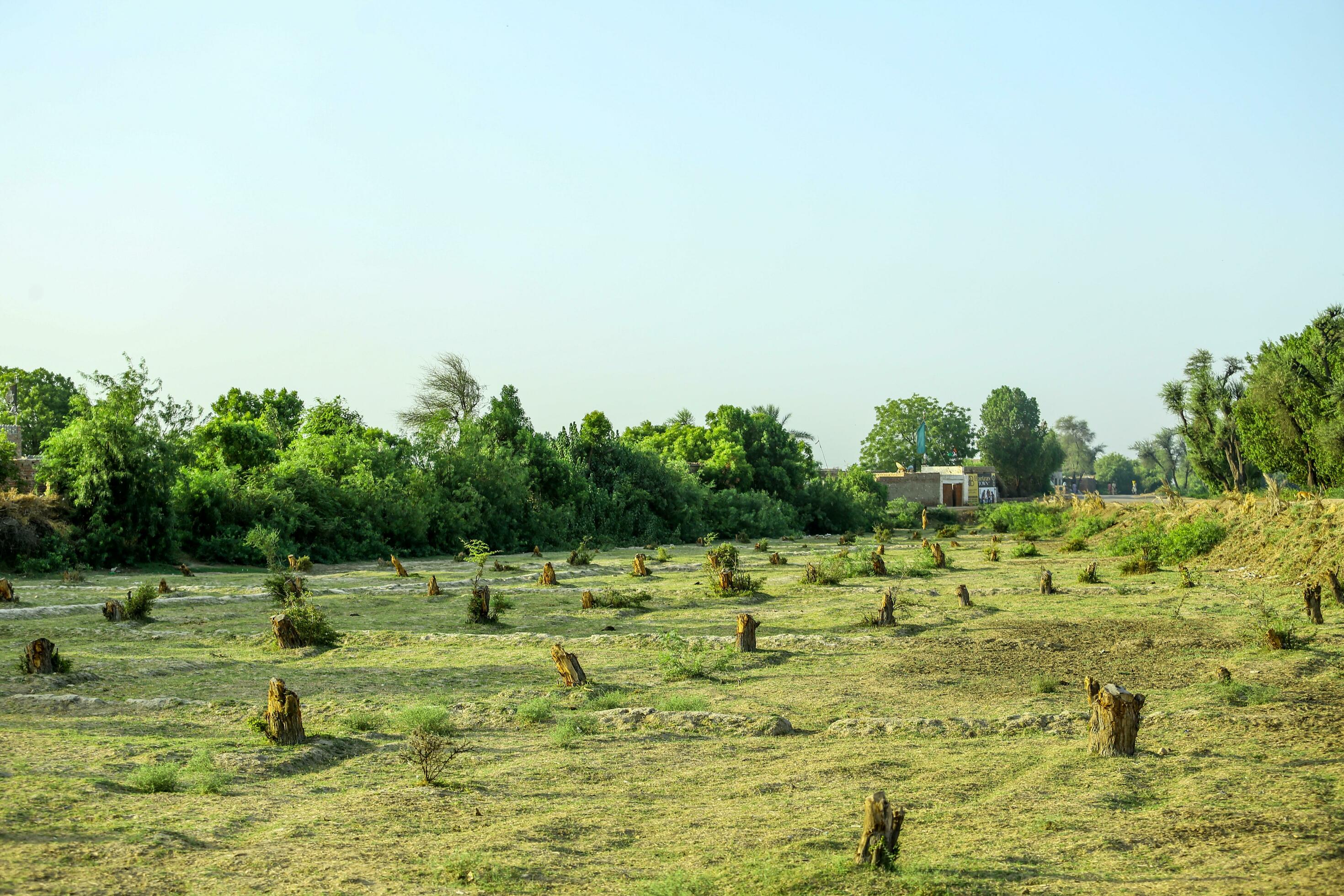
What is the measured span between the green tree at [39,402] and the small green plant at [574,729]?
46460 millimetres

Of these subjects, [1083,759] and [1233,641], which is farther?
[1233,641]

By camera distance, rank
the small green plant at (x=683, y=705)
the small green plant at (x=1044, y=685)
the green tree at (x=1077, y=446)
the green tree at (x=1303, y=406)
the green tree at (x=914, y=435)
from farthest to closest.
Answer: the green tree at (x=1077, y=446) < the green tree at (x=914, y=435) < the green tree at (x=1303, y=406) < the small green plant at (x=1044, y=685) < the small green plant at (x=683, y=705)

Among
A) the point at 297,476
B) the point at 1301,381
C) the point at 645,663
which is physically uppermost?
the point at 1301,381

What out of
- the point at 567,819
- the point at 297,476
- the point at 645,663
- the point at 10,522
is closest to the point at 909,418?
the point at 297,476

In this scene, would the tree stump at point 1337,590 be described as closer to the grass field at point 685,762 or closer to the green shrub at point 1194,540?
the grass field at point 685,762

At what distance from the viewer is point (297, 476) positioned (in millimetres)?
29750

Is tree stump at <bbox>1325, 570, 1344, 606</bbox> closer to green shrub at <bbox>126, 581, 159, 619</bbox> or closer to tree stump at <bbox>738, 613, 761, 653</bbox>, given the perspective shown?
tree stump at <bbox>738, 613, 761, 653</bbox>

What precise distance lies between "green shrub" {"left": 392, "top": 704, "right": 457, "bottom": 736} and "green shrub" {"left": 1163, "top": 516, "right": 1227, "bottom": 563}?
18137 millimetres

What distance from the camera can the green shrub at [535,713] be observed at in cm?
878

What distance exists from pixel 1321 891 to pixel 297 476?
2844cm

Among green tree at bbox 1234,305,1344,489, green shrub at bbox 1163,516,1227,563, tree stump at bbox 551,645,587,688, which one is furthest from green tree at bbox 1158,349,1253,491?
tree stump at bbox 551,645,587,688

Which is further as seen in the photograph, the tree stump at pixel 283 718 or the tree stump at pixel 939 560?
the tree stump at pixel 939 560

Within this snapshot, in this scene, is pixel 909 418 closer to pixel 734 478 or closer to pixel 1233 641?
pixel 734 478

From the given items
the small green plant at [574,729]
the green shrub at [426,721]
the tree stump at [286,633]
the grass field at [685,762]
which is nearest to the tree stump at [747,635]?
the grass field at [685,762]
